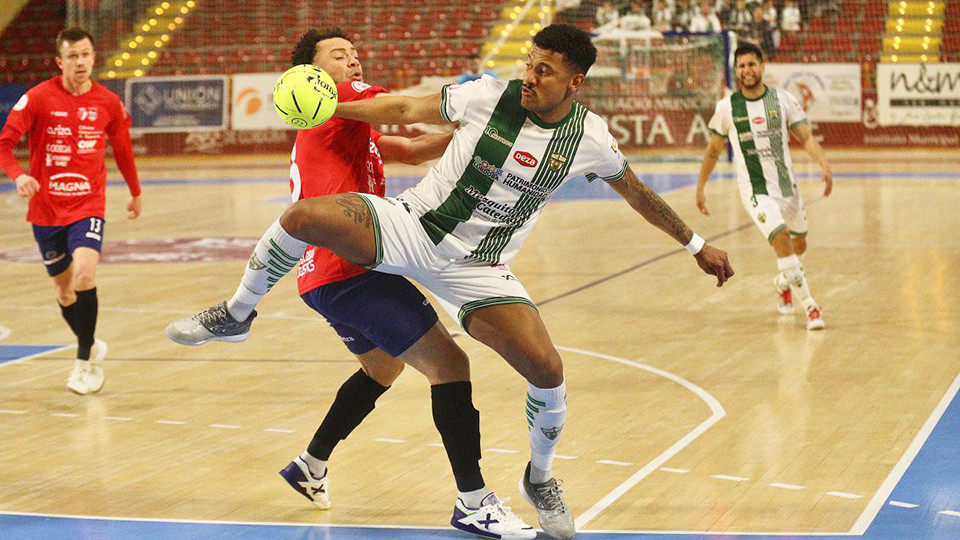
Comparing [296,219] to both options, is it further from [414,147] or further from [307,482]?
[307,482]

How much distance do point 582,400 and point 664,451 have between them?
1.28 meters

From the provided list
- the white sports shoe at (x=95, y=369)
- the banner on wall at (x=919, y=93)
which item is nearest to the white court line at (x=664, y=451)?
the white sports shoe at (x=95, y=369)

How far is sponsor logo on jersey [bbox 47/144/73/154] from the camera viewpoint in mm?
8234

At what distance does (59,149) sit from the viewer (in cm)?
825

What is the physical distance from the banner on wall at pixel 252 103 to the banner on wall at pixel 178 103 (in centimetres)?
25

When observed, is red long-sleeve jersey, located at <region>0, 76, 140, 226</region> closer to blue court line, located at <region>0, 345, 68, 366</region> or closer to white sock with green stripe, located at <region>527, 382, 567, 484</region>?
blue court line, located at <region>0, 345, 68, 366</region>

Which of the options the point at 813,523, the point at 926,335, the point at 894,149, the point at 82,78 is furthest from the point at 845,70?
the point at 813,523

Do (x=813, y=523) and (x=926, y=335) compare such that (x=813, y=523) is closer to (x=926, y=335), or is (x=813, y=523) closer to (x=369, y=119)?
(x=369, y=119)

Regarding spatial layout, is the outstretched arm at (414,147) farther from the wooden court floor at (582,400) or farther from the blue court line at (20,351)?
the blue court line at (20,351)

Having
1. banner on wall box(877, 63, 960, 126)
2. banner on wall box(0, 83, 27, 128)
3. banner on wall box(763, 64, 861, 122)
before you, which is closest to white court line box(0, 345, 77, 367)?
banner on wall box(763, 64, 861, 122)

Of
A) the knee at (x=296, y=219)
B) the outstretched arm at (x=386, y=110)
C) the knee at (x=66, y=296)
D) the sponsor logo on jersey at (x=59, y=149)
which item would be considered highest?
the outstretched arm at (x=386, y=110)

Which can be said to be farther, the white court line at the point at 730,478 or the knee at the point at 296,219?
the white court line at the point at 730,478

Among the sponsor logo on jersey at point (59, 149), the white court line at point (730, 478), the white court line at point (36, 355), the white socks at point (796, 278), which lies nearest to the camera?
the white court line at point (730, 478)

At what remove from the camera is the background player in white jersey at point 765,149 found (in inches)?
418
